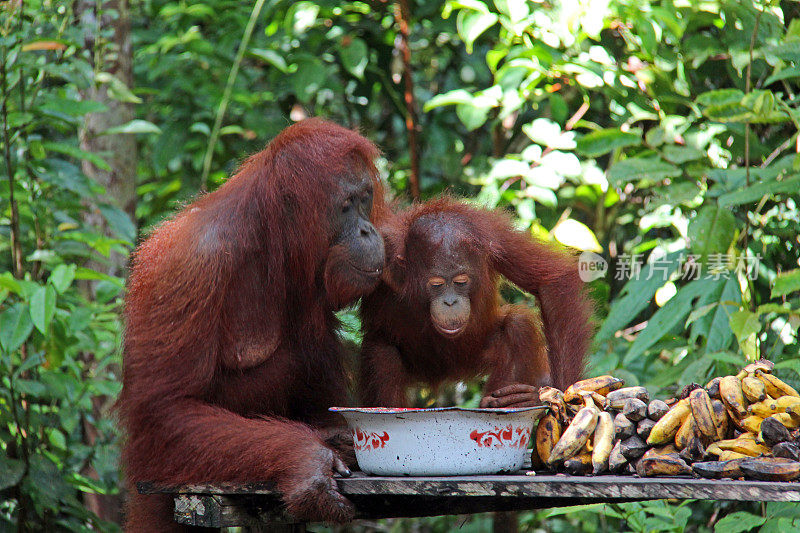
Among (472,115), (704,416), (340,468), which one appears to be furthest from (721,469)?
(472,115)

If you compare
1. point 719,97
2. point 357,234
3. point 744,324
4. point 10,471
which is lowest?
point 10,471

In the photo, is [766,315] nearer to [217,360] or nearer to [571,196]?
[571,196]

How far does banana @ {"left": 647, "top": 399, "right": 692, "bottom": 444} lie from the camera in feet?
5.88

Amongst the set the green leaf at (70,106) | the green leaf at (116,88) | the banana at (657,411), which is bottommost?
the banana at (657,411)

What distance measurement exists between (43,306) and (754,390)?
1893mm

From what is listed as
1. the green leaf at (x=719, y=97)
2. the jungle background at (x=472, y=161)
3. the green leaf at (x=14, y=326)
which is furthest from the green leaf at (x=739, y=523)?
the green leaf at (x=14, y=326)

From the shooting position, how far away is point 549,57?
3438 mm

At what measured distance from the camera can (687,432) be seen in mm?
1781

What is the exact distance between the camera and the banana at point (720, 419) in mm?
1808

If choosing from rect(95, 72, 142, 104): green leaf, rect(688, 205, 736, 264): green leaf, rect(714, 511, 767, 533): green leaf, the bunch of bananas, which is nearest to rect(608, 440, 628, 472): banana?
the bunch of bananas

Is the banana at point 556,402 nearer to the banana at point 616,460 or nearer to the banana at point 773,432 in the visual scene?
the banana at point 616,460

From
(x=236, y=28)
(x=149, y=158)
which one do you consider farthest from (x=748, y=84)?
(x=149, y=158)

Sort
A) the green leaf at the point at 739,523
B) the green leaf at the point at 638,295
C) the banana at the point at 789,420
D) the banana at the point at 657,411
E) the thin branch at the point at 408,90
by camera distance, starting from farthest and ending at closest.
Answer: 1. the thin branch at the point at 408,90
2. the green leaf at the point at 638,295
3. the green leaf at the point at 739,523
4. the banana at the point at 657,411
5. the banana at the point at 789,420

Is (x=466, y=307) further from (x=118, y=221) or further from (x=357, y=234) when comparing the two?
(x=118, y=221)
